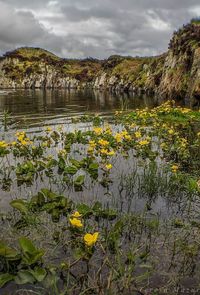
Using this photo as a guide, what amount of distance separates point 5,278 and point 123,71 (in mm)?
86047

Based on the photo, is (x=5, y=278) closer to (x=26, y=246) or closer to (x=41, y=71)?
(x=26, y=246)

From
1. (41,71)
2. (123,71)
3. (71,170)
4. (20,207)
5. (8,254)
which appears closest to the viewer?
(8,254)

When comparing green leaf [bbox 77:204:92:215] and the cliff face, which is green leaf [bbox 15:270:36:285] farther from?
Result: the cliff face

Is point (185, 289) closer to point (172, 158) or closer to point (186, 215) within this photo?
point (186, 215)

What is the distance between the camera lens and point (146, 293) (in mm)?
4082

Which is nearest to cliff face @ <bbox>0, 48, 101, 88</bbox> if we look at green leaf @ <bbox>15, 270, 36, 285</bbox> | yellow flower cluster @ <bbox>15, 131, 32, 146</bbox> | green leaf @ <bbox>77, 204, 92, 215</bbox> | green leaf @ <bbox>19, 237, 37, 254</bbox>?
yellow flower cluster @ <bbox>15, 131, 32, 146</bbox>

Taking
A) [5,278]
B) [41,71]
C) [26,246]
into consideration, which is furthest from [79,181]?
[41,71]

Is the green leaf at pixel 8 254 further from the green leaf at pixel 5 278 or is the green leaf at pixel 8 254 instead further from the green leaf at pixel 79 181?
the green leaf at pixel 79 181

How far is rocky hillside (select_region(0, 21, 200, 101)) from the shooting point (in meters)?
39.2

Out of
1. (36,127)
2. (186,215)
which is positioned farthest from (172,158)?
(36,127)

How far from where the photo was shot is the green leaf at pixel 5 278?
3984 millimetres

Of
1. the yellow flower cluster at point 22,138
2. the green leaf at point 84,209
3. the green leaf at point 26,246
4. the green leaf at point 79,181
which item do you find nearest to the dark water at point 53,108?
the yellow flower cluster at point 22,138

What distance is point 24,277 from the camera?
4.13 metres

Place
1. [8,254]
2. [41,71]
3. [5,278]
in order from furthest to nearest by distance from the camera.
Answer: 1. [41,71]
2. [8,254]
3. [5,278]
